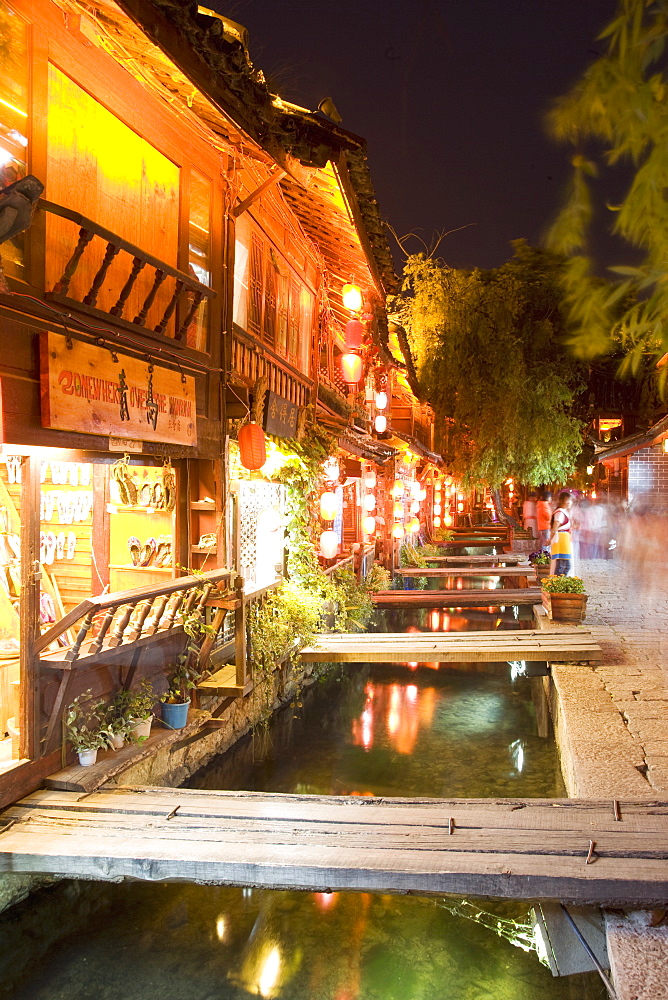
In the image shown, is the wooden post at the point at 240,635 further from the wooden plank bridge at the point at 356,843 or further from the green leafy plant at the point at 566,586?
the green leafy plant at the point at 566,586

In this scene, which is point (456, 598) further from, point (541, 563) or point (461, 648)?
point (461, 648)

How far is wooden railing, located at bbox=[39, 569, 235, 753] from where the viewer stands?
596 cm

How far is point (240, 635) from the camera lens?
873 centimetres

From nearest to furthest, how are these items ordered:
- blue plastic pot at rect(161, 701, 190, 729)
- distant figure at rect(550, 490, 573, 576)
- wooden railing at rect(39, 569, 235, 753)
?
wooden railing at rect(39, 569, 235, 753) → blue plastic pot at rect(161, 701, 190, 729) → distant figure at rect(550, 490, 573, 576)

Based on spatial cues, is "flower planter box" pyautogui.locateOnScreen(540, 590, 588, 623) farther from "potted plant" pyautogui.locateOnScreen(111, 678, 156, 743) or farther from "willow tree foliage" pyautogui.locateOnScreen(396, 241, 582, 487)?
"willow tree foliage" pyautogui.locateOnScreen(396, 241, 582, 487)

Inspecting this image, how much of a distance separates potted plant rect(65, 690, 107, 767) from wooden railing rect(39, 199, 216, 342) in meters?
3.79

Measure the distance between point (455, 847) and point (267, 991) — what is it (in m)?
1.89

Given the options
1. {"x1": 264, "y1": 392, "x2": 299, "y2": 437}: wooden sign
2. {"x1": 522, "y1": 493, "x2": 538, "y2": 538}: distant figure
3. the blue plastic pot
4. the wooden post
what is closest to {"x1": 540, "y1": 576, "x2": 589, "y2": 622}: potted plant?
{"x1": 264, "y1": 392, "x2": 299, "y2": 437}: wooden sign

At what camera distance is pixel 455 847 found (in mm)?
5141

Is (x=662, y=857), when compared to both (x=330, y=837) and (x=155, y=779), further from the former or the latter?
(x=155, y=779)

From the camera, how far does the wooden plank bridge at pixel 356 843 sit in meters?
4.72

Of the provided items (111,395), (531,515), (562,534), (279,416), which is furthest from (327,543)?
(531,515)

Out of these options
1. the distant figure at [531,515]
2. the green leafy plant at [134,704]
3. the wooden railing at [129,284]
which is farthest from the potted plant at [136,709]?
the distant figure at [531,515]

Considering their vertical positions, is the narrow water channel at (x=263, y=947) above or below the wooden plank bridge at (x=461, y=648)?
below
